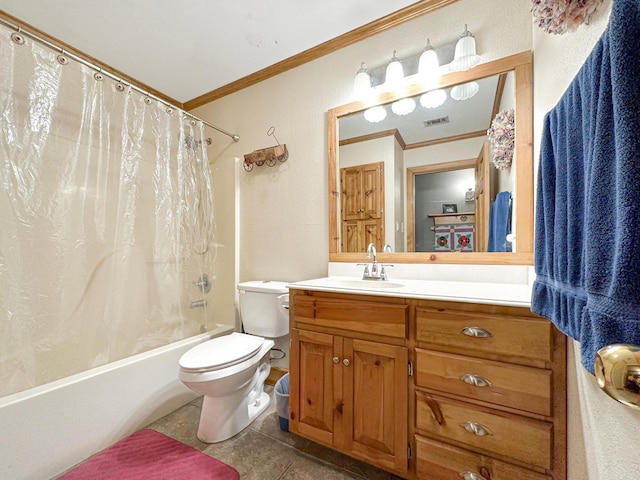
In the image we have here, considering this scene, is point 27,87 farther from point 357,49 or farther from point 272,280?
point 357,49

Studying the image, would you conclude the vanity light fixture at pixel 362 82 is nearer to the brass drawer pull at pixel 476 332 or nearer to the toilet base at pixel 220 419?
the brass drawer pull at pixel 476 332

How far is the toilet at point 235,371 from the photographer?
128 cm

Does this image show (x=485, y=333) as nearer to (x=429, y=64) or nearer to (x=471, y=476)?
(x=471, y=476)

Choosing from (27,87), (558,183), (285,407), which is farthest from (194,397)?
(558,183)

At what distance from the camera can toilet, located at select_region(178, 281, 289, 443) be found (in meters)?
1.28

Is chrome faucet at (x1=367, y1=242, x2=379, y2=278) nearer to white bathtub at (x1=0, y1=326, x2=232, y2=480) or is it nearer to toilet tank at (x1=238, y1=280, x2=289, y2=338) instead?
toilet tank at (x1=238, y1=280, x2=289, y2=338)

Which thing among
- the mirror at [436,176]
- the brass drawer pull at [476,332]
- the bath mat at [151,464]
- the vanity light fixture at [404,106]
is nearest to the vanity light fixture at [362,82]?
the mirror at [436,176]

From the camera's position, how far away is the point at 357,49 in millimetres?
1710

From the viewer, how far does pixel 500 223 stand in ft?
4.40

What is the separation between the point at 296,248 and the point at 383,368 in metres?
1.08

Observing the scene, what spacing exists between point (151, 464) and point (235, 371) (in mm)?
557

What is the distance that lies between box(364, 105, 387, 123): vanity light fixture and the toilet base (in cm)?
186

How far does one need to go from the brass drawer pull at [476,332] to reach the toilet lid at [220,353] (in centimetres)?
107

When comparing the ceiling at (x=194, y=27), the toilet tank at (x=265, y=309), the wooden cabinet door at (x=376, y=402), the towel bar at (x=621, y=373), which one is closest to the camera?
the towel bar at (x=621, y=373)
